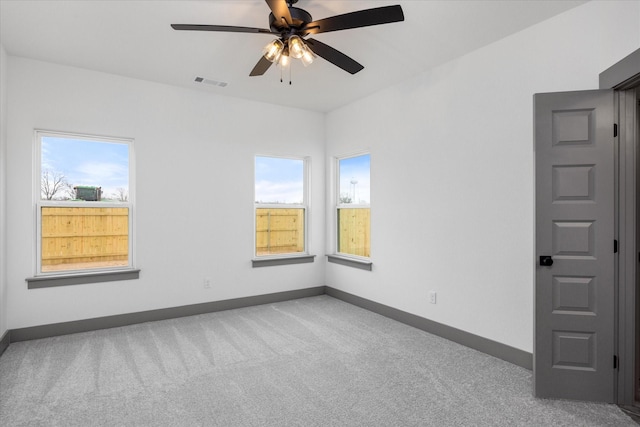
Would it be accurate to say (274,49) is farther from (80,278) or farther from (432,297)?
(80,278)

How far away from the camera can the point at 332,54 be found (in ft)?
8.75

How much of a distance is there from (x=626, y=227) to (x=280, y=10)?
2.73 m

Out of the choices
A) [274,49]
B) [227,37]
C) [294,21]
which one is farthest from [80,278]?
[294,21]

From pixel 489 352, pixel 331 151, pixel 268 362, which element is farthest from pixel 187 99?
pixel 489 352

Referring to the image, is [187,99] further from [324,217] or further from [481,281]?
[481,281]

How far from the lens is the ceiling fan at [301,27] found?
2.15 metres

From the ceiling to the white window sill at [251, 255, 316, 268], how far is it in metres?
2.35

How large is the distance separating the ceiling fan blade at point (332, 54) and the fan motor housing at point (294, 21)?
14cm

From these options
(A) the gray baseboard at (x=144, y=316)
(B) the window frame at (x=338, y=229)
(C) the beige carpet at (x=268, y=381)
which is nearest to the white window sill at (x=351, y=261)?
(B) the window frame at (x=338, y=229)

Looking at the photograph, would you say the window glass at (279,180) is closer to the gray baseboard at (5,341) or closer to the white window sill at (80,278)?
the white window sill at (80,278)

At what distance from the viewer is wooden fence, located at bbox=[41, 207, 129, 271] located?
3.77m

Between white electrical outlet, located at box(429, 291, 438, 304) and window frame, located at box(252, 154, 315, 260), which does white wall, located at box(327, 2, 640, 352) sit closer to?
white electrical outlet, located at box(429, 291, 438, 304)

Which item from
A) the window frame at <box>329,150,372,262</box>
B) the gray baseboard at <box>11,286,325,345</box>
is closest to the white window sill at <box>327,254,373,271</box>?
the window frame at <box>329,150,372,262</box>

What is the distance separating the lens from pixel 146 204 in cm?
420
